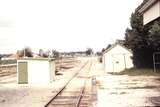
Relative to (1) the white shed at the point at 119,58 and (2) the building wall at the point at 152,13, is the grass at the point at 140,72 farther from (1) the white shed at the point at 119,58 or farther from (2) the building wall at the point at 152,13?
(2) the building wall at the point at 152,13

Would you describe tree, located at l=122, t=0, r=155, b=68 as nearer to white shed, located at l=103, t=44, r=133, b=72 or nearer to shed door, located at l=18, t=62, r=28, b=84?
white shed, located at l=103, t=44, r=133, b=72

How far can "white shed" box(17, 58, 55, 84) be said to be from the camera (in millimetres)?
36562

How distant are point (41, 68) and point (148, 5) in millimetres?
25849

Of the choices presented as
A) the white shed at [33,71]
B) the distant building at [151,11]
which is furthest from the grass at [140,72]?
the distant building at [151,11]

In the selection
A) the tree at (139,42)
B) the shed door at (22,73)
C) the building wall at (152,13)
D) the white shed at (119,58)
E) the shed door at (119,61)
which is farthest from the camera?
the shed door at (119,61)

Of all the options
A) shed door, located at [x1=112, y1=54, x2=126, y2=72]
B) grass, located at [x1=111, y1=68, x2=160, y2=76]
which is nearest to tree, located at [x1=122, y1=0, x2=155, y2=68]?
grass, located at [x1=111, y1=68, x2=160, y2=76]

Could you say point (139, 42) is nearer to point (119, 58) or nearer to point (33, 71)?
point (119, 58)

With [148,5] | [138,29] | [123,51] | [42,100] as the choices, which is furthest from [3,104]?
[123,51]

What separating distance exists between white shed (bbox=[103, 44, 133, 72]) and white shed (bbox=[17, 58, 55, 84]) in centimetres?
1512

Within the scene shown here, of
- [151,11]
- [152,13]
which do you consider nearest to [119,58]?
[151,11]

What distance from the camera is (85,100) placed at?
2314cm

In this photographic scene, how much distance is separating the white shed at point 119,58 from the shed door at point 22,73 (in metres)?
16.6

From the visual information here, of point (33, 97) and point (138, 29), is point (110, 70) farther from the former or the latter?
point (33, 97)

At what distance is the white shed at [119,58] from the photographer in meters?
50.7
